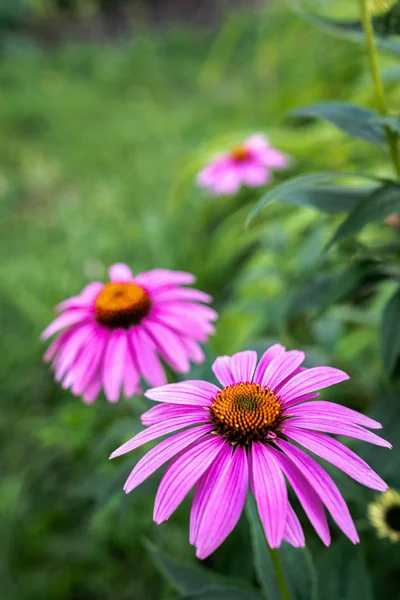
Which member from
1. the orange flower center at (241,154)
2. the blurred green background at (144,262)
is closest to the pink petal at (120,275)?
Result: the blurred green background at (144,262)

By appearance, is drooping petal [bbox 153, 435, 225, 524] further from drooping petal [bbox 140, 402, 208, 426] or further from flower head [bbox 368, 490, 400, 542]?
flower head [bbox 368, 490, 400, 542]

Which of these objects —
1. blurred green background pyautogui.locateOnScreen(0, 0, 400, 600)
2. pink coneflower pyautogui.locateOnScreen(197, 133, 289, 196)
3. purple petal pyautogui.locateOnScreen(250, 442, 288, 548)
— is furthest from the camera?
pink coneflower pyautogui.locateOnScreen(197, 133, 289, 196)

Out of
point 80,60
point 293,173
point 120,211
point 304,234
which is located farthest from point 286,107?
point 80,60

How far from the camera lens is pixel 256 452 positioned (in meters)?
0.40

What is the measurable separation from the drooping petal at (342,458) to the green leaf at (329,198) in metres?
0.31

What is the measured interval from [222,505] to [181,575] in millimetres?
255

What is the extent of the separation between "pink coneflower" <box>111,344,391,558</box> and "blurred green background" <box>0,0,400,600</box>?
172 millimetres

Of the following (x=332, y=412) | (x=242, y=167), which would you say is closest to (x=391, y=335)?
(x=332, y=412)

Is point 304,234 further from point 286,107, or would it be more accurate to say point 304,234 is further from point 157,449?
point 157,449

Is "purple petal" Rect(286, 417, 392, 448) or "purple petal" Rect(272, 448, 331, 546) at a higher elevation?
"purple petal" Rect(286, 417, 392, 448)

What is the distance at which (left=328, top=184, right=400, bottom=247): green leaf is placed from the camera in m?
0.58

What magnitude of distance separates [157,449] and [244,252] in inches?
57.9

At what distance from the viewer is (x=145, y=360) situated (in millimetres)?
620

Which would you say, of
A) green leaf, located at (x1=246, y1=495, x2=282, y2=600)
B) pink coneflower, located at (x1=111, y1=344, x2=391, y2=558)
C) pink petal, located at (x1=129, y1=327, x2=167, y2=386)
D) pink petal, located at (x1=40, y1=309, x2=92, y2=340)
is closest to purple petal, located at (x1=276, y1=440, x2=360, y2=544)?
pink coneflower, located at (x1=111, y1=344, x2=391, y2=558)
